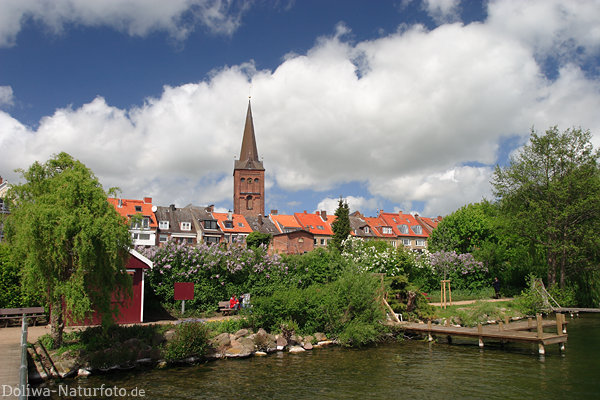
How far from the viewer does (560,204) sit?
35.2m

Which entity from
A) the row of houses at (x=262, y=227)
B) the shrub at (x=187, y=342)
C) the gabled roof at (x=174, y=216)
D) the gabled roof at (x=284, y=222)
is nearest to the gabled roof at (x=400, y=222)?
the row of houses at (x=262, y=227)

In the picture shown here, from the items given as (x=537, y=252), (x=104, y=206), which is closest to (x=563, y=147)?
(x=537, y=252)

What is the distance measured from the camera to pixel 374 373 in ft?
53.2

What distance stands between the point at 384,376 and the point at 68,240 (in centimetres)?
1259

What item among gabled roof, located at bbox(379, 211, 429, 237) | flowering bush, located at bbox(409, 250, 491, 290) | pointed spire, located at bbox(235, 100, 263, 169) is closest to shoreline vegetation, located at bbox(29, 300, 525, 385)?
flowering bush, located at bbox(409, 250, 491, 290)

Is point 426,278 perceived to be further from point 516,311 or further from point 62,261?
point 62,261

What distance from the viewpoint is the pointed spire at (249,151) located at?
306 feet

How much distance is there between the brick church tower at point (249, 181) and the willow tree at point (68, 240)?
72.8 m

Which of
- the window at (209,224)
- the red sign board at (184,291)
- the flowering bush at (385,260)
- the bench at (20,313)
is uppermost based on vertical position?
the window at (209,224)

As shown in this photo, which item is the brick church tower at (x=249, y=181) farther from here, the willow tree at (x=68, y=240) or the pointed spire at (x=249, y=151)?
the willow tree at (x=68, y=240)

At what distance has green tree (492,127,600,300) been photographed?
3419 centimetres

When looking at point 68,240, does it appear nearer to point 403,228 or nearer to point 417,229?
point 403,228

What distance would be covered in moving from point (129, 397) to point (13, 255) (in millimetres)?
6822

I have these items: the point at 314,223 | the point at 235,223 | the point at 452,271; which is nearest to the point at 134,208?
the point at 235,223
